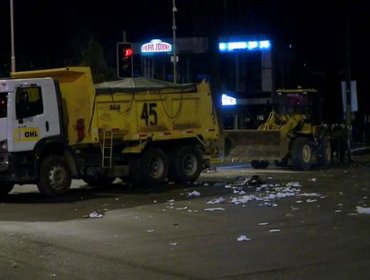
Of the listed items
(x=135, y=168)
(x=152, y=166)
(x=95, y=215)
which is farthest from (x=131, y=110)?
(x=95, y=215)

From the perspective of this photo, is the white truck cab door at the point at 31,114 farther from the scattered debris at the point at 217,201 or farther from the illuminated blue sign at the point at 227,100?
the illuminated blue sign at the point at 227,100

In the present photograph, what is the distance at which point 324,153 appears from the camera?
28.0 m

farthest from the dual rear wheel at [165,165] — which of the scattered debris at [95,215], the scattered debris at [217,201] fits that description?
the scattered debris at [95,215]

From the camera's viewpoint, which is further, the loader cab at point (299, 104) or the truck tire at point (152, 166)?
the loader cab at point (299, 104)

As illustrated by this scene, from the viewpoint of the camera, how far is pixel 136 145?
19359 mm

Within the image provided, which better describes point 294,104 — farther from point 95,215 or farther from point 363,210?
point 95,215

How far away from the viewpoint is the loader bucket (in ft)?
82.6

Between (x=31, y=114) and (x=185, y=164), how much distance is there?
219 inches

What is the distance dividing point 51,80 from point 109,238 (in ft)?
23.8

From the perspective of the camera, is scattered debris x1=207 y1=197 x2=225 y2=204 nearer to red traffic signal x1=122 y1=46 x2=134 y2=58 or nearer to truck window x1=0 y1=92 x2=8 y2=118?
truck window x1=0 y1=92 x2=8 y2=118

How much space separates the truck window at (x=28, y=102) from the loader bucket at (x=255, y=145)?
934 centimetres

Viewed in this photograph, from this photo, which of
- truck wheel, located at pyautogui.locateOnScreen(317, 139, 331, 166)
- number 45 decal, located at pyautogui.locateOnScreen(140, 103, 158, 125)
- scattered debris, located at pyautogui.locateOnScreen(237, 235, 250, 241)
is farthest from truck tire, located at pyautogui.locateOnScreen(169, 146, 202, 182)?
scattered debris, located at pyautogui.locateOnScreen(237, 235, 250, 241)

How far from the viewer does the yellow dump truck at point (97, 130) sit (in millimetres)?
16766

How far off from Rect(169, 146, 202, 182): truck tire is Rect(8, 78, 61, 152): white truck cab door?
14.4ft
